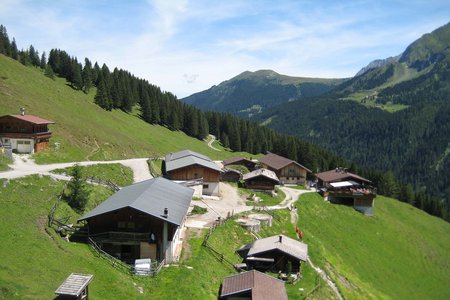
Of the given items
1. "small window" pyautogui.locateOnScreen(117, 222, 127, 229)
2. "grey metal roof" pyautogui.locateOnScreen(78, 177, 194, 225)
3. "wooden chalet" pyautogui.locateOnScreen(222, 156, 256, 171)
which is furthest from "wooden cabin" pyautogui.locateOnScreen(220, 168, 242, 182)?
"small window" pyautogui.locateOnScreen(117, 222, 127, 229)

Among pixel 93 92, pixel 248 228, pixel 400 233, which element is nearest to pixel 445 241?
pixel 400 233

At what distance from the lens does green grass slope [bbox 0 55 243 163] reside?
262 feet

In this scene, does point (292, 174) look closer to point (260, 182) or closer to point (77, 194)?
point (260, 182)

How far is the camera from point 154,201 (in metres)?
40.7

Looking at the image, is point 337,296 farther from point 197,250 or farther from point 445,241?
Result: point 445,241

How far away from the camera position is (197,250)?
41438 millimetres

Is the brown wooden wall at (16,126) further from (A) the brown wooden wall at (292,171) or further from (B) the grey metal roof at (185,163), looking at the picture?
(A) the brown wooden wall at (292,171)

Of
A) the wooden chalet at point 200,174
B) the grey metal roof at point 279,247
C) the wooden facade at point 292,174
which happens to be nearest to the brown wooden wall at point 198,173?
the wooden chalet at point 200,174

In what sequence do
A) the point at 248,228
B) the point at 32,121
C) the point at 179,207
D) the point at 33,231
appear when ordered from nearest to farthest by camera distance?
the point at 33,231 → the point at 179,207 → the point at 248,228 → the point at 32,121

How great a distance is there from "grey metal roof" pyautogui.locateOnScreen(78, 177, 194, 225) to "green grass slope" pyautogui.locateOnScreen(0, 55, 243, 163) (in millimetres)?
27998

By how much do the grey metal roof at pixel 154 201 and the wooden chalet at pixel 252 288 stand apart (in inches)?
281

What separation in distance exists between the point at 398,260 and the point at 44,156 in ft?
217

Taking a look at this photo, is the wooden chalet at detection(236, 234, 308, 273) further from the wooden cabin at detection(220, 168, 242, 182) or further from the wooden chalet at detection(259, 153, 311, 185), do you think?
the wooden chalet at detection(259, 153, 311, 185)

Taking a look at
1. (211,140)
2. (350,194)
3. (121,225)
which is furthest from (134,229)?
(211,140)
